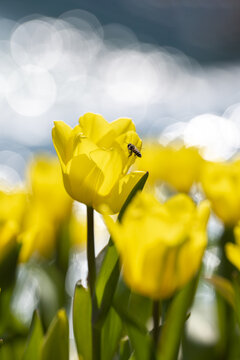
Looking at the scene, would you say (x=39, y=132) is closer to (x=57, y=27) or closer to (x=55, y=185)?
(x=57, y=27)

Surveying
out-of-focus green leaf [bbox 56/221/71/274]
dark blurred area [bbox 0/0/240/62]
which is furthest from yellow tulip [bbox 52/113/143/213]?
dark blurred area [bbox 0/0/240/62]

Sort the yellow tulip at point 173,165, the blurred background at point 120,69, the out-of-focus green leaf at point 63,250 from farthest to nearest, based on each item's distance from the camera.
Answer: the blurred background at point 120,69 < the yellow tulip at point 173,165 < the out-of-focus green leaf at point 63,250

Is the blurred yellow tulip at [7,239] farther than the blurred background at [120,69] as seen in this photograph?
No

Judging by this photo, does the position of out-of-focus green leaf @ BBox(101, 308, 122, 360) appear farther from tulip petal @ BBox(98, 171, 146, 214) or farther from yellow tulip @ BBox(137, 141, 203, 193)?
yellow tulip @ BBox(137, 141, 203, 193)

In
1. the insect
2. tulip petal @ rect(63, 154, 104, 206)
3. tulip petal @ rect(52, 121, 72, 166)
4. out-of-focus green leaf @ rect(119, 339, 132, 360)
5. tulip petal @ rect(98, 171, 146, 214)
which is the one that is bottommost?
out-of-focus green leaf @ rect(119, 339, 132, 360)

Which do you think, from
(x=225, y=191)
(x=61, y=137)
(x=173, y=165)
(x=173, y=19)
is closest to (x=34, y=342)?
(x=61, y=137)

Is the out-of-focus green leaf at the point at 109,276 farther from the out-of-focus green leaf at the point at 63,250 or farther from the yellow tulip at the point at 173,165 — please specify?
the yellow tulip at the point at 173,165

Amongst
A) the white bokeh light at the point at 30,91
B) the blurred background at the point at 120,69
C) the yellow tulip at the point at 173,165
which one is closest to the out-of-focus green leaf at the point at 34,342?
the yellow tulip at the point at 173,165

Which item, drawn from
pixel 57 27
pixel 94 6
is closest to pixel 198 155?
pixel 57 27
